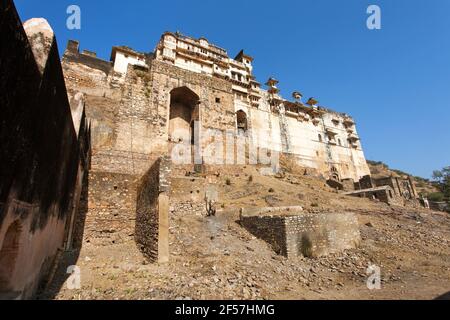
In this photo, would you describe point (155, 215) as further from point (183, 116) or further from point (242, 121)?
point (242, 121)

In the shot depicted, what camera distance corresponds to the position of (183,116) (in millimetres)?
22422

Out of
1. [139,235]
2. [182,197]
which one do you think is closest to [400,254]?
[182,197]

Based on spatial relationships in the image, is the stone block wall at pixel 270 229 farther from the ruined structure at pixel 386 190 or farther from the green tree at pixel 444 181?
the green tree at pixel 444 181

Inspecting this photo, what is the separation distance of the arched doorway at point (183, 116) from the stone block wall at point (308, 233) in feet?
44.3

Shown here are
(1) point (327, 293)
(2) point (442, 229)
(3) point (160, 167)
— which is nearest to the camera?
(1) point (327, 293)

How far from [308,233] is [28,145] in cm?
846

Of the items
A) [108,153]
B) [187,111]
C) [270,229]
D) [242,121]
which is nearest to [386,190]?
[270,229]

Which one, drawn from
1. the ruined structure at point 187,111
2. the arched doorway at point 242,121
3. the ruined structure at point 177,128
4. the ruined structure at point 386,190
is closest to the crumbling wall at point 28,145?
the ruined structure at point 177,128
